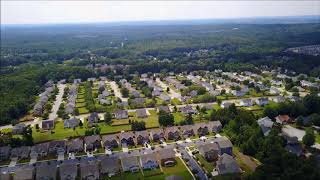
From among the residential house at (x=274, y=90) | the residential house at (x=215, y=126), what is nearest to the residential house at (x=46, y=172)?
the residential house at (x=215, y=126)

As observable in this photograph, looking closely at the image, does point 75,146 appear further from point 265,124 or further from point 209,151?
point 265,124

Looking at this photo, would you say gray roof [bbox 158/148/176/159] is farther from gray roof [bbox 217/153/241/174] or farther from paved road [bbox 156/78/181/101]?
paved road [bbox 156/78/181/101]

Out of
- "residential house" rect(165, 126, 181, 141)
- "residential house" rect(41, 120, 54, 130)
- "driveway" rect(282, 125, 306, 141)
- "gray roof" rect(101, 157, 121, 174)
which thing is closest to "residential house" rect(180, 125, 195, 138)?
"residential house" rect(165, 126, 181, 141)

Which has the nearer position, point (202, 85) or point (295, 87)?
point (295, 87)

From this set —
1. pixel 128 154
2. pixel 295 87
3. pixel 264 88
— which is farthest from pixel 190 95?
pixel 128 154

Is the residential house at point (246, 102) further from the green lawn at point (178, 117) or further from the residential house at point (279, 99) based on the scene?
A: the green lawn at point (178, 117)

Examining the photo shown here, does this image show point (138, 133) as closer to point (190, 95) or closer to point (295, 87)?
point (190, 95)
